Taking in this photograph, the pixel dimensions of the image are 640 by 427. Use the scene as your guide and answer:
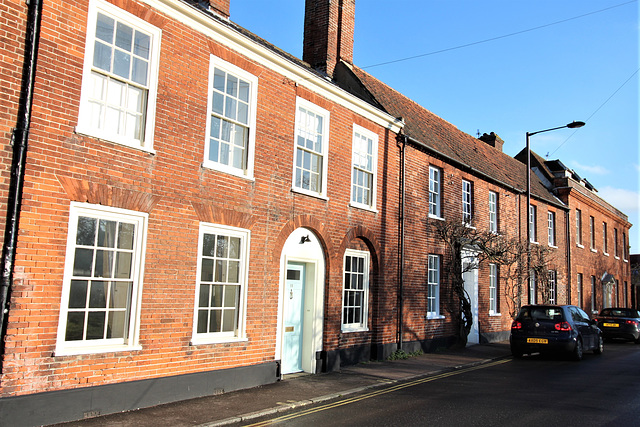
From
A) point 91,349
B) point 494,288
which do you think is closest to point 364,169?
point 91,349

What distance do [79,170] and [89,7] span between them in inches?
97.7

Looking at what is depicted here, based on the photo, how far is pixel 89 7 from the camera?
7734 mm

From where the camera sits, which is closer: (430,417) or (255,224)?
(430,417)

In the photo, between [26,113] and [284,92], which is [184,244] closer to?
[26,113]

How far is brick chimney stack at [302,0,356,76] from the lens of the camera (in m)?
16.0

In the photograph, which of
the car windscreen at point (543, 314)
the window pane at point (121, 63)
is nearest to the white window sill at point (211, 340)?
the window pane at point (121, 63)

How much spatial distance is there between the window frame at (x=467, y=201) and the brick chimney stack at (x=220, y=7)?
1067 centimetres

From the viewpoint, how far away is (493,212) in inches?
812

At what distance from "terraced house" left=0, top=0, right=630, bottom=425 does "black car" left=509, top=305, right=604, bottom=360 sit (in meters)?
2.64

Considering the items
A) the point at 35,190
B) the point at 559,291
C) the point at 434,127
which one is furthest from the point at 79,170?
the point at 559,291

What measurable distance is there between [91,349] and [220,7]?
8.06m

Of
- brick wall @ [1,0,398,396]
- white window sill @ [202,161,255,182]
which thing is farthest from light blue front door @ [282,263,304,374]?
white window sill @ [202,161,255,182]

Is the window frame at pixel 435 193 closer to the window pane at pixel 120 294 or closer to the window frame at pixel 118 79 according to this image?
the window frame at pixel 118 79

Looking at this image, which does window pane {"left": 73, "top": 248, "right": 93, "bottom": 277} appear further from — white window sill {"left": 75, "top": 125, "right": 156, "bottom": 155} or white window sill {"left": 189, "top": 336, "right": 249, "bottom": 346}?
white window sill {"left": 189, "top": 336, "right": 249, "bottom": 346}
